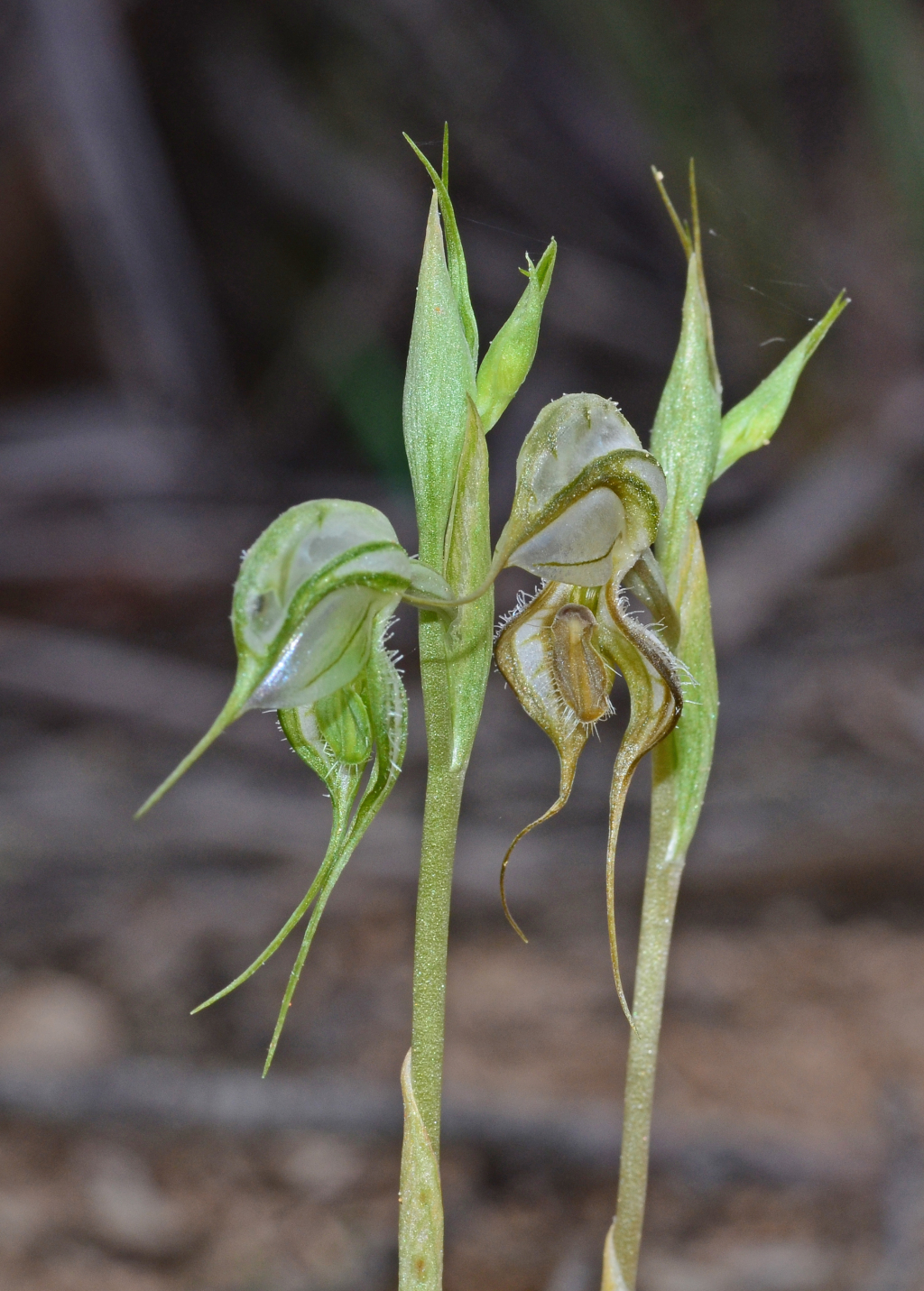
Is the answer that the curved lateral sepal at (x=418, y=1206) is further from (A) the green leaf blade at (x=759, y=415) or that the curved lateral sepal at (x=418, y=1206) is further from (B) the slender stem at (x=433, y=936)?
(A) the green leaf blade at (x=759, y=415)

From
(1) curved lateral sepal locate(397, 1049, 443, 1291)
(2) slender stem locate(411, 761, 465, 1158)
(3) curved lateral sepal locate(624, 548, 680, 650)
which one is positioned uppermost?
(3) curved lateral sepal locate(624, 548, 680, 650)

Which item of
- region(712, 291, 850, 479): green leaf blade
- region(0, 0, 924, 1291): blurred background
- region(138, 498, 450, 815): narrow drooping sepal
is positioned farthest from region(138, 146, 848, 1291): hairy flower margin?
region(0, 0, 924, 1291): blurred background

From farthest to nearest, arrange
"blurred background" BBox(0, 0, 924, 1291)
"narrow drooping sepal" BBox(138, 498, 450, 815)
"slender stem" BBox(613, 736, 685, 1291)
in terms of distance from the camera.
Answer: "blurred background" BBox(0, 0, 924, 1291), "slender stem" BBox(613, 736, 685, 1291), "narrow drooping sepal" BBox(138, 498, 450, 815)

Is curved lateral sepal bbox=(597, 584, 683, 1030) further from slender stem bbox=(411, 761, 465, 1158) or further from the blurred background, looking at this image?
the blurred background

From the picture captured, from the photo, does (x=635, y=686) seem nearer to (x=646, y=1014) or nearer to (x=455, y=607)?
(x=455, y=607)

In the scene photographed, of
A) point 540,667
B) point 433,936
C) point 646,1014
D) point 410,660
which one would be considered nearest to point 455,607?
point 540,667

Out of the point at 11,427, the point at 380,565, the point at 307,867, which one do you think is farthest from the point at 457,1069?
the point at 11,427
